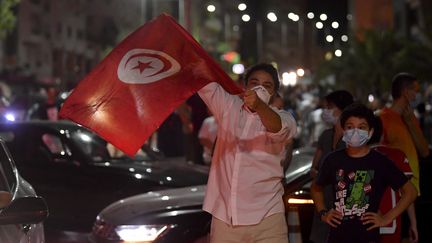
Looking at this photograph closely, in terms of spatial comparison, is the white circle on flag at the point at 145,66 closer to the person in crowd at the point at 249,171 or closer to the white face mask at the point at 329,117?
the person in crowd at the point at 249,171

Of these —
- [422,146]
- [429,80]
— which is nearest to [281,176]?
[422,146]

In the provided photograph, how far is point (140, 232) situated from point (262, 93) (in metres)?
2.36

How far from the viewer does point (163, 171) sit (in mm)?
10617

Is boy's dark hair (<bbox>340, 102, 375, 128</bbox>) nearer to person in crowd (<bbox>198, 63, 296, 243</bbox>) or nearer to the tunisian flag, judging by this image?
person in crowd (<bbox>198, 63, 296, 243</bbox>)

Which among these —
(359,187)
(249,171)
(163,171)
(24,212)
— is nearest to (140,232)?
(249,171)

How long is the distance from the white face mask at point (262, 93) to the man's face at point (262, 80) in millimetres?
55

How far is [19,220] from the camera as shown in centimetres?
492

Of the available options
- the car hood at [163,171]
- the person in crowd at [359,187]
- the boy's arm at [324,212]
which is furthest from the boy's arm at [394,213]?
the car hood at [163,171]

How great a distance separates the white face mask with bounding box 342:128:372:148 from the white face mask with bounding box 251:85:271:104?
2.18 feet

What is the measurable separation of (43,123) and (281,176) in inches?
243

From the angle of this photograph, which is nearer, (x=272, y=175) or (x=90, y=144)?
(x=272, y=175)

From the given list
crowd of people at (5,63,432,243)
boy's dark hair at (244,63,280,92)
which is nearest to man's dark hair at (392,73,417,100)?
crowd of people at (5,63,432,243)

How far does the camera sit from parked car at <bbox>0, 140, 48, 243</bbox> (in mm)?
4855

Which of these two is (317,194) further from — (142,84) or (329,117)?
(329,117)
